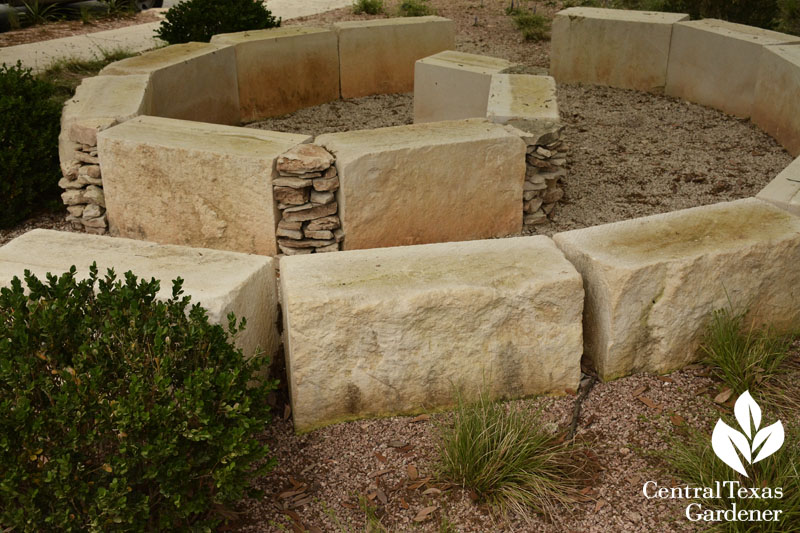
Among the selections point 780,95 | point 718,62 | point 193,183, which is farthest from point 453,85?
point 193,183

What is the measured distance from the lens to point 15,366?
2.62 meters

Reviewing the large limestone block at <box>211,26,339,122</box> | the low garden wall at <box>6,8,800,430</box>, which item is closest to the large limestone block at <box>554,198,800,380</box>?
the low garden wall at <box>6,8,800,430</box>

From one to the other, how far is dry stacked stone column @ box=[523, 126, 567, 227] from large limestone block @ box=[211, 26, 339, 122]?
129 inches

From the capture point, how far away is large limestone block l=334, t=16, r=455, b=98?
813cm

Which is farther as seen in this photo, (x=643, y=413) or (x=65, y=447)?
(x=643, y=413)

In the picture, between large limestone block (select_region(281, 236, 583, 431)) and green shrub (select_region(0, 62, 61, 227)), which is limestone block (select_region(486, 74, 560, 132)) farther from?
green shrub (select_region(0, 62, 61, 227))

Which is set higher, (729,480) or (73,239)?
(73,239)

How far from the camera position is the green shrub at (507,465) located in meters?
2.91

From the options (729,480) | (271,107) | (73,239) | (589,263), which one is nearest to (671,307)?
(589,263)

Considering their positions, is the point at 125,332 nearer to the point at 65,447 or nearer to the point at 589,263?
the point at 65,447

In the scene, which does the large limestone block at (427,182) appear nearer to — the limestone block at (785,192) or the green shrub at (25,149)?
the limestone block at (785,192)

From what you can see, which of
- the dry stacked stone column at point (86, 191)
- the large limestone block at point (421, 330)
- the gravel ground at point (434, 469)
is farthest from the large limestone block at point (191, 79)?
the gravel ground at point (434, 469)

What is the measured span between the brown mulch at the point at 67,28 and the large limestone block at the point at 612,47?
571 cm

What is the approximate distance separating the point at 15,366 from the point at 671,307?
2532 mm
